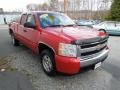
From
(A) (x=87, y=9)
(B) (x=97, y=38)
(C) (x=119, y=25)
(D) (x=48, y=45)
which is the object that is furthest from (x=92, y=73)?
(A) (x=87, y=9)

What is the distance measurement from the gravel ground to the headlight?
2.79 ft

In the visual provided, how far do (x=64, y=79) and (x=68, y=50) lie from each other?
104 cm

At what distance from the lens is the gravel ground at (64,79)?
375cm

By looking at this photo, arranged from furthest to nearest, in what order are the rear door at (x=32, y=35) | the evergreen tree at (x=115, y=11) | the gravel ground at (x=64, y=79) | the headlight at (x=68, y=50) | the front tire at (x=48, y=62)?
1. the evergreen tree at (x=115, y=11)
2. the rear door at (x=32, y=35)
3. the front tire at (x=48, y=62)
4. the gravel ground at (x=64, y=79)
5. the headlight at (x=68, y=50)

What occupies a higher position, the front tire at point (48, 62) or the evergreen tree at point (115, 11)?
the evergreen tree at point (115, 11)

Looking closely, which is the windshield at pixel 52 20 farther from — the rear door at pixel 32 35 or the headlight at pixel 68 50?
the headlight at pixel 68 50

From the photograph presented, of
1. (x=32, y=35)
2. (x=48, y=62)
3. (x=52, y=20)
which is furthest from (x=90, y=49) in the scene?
(x=32, y=35)

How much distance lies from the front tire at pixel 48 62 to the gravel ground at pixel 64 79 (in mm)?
166

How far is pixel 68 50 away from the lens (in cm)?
347

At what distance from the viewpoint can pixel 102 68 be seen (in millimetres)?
4949

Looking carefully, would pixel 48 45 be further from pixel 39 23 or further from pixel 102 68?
pixel 102 68

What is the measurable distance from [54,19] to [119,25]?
30.1 ft

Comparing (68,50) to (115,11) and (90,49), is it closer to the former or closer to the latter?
(90,49)

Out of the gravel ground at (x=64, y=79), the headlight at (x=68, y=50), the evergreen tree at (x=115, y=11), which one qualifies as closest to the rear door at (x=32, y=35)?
the gravel ground at (x=64, y=79)
